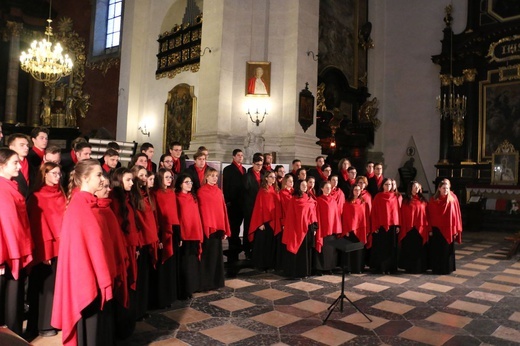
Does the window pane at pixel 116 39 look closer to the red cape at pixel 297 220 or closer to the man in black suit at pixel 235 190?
the man in black suit at pixel 235 190

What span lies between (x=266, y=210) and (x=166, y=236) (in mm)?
2196

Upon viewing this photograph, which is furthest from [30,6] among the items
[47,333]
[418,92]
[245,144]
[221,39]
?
[47,333]

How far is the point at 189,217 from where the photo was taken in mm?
4922

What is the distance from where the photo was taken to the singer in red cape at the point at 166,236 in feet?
14.9

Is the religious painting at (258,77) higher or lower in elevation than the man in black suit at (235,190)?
higher

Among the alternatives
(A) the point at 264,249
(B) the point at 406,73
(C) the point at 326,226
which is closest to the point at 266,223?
(A) the point at 264,249

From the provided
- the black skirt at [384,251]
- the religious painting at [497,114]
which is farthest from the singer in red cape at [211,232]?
the religious painting at [497,114]

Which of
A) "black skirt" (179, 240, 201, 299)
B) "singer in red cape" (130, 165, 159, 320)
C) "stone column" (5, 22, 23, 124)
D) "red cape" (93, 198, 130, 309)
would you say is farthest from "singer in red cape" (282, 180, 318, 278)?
"stone column" (5, 22, 23, 124)

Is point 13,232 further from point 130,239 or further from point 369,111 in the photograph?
point 369,111

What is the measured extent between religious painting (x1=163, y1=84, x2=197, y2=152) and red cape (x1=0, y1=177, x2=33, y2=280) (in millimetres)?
9760

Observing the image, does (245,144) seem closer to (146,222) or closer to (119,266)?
(146,222)

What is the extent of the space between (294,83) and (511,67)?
25.7ft

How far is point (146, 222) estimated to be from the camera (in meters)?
4.02

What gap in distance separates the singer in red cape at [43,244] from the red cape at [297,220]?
331 centimetres
